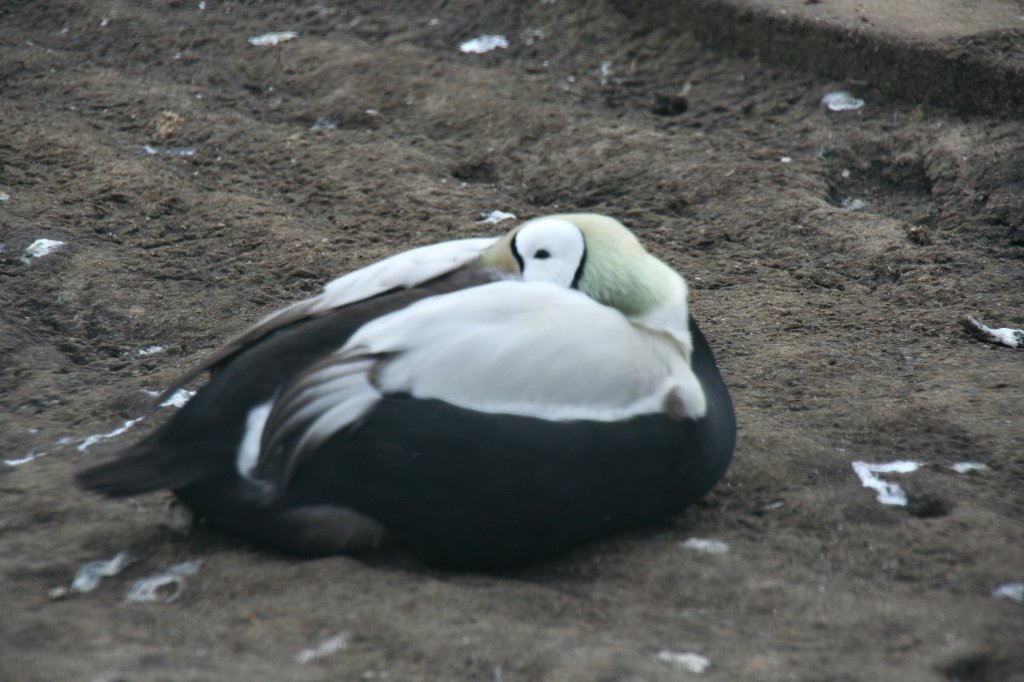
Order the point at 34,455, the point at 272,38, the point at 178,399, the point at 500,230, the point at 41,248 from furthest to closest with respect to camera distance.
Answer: the point at 272,38 < the point at 500,230 < the point at 41,248 < the point at 178,399 < the point at 34,455

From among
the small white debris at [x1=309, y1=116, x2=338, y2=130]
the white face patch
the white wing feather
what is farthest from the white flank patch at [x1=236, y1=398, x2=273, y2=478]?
the small white debris at [x1=309, y1=116, x2=338, y2=130]

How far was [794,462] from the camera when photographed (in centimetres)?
256

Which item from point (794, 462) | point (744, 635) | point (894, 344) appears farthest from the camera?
point (894, 344)

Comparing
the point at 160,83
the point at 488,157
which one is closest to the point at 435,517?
the point at 488,157

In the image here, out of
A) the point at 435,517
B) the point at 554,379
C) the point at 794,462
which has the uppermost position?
the point at 554,379

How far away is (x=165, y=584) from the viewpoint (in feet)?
6.90

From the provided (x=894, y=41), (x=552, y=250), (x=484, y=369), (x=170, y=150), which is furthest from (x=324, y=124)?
(x=484, y=369)

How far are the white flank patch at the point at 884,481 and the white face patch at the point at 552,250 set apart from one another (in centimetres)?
87

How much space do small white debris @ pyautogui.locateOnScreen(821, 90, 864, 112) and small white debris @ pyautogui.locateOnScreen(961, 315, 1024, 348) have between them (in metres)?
1.45

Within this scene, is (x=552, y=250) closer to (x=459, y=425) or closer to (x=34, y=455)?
(x=459, y=425)

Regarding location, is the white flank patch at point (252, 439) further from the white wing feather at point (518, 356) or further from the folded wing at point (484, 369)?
the white wing feather at point (518, 356)

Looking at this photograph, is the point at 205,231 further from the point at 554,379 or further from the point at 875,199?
the point at 875,199

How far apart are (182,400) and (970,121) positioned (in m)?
3.07

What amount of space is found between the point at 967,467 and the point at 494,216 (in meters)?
1.88
